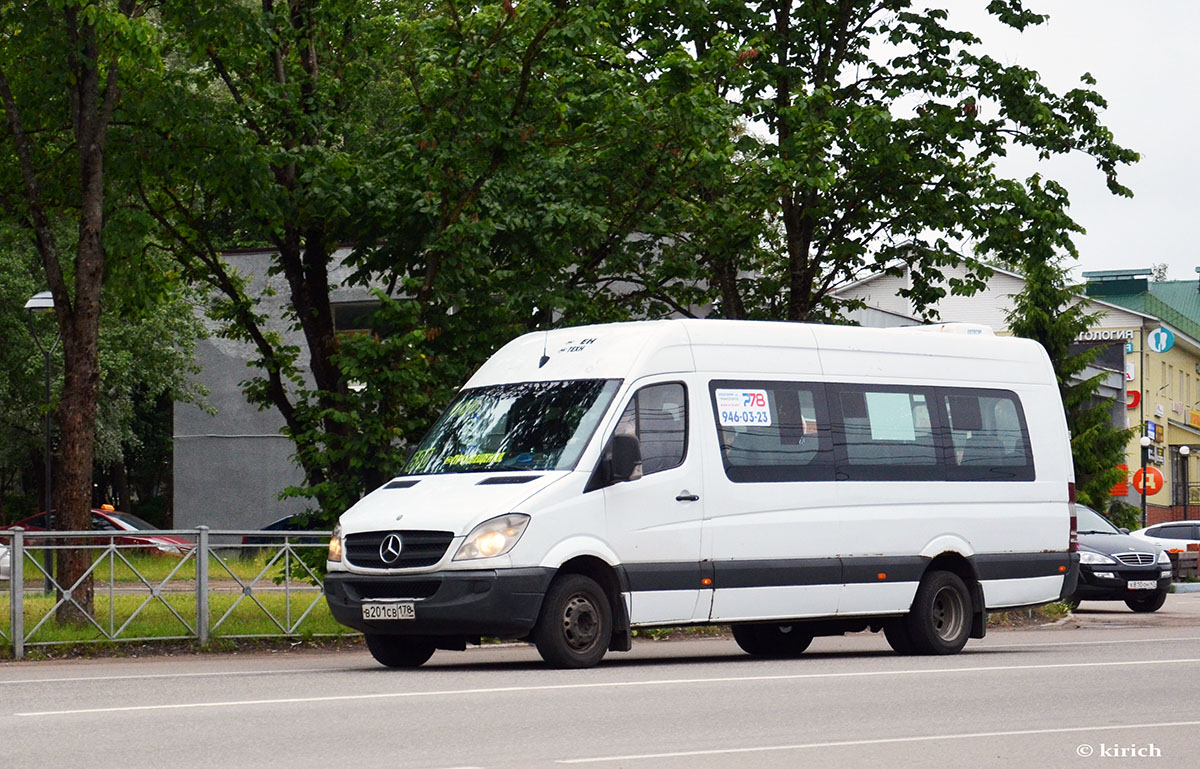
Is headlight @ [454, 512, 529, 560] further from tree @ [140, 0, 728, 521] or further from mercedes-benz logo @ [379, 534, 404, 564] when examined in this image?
tree @ [140, 0, 728, 521]

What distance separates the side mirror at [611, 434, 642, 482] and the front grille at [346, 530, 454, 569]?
1405mm

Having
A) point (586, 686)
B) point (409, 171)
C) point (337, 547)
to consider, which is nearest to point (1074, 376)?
point (409, 171)

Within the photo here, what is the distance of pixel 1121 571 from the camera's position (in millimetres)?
27156

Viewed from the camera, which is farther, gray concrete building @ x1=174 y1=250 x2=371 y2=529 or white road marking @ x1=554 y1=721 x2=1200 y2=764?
gray concrete building @ x1=174 y1=250 x2=371 y2=529

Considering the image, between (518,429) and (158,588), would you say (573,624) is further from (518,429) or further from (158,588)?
(158,588)

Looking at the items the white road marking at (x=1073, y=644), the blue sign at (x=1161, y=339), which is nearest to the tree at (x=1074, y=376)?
the blue sign at (x=1161, y=339)

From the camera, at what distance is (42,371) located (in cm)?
4134

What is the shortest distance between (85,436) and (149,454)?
143 feet

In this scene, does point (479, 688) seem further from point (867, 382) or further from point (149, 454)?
point (149, 454)

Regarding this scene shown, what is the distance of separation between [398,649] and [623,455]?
2460mm

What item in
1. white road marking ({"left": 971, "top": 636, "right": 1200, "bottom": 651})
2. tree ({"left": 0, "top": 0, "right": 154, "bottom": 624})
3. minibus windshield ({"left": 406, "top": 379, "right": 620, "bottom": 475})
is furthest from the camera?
tree ({"left": 0, "top": 0, "right": 154, "bottom": 624})

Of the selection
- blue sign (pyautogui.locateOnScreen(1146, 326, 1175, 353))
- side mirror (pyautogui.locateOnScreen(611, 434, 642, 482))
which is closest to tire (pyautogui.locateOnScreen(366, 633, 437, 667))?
side mirror (pyautogui.locateOnScreen(611, 434, 642, 482))

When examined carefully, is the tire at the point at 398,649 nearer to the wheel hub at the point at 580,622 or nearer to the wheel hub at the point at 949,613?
the wheel hub at the point at 580,622

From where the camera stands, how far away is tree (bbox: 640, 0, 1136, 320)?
76.9ft
